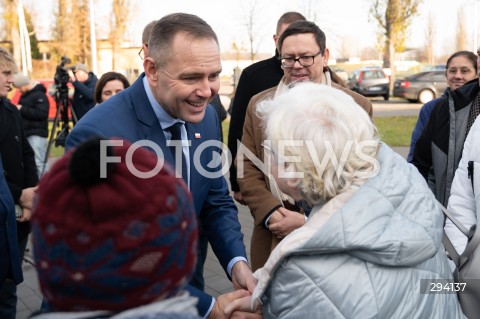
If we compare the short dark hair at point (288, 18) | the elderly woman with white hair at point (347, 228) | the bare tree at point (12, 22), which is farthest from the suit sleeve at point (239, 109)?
the bare tree at point (12, 22)

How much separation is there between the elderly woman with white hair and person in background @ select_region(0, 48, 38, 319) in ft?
7.28

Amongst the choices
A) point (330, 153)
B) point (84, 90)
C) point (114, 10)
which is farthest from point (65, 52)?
point (330, 153)

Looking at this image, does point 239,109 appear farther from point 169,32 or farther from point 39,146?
point 39,146

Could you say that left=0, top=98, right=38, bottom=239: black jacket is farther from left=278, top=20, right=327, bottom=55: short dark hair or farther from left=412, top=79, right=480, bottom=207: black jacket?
left=412, top=79, right=480, bottom=207: black jacket

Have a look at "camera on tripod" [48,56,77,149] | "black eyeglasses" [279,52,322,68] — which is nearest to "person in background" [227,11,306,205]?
"black eyeglasses" [279,52,322,68]

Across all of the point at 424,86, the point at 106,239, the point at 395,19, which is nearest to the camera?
the point at 106,239

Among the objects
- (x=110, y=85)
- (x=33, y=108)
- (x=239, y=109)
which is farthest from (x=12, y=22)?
(x=239, y=109)

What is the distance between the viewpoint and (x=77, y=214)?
96 centimetres

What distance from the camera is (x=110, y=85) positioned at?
464 centimetres

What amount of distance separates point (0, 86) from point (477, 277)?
10.4ft

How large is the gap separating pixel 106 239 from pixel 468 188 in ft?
6.72

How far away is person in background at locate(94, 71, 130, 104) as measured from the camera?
4645mm

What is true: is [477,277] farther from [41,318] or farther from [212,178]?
[41,318]

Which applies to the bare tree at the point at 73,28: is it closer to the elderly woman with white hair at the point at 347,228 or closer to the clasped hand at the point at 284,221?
the clasped hand at the point at 284,221
